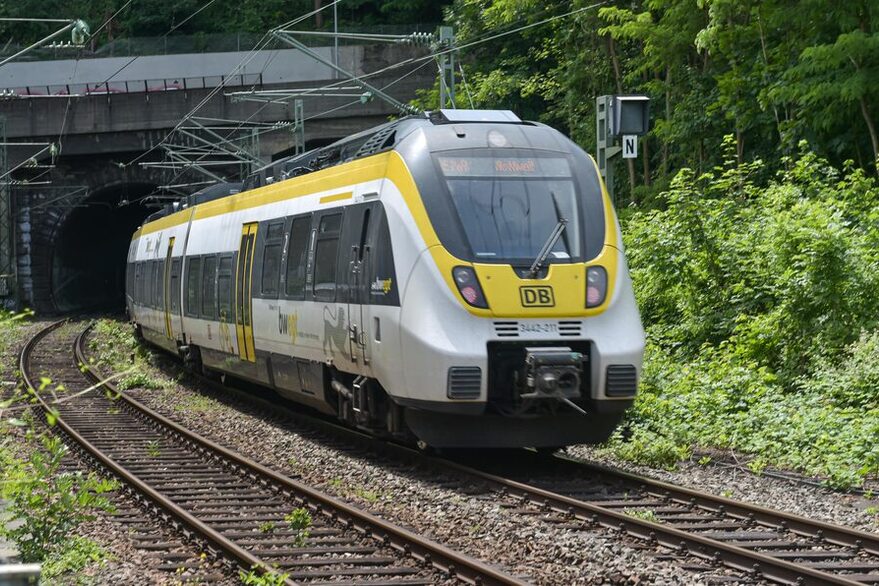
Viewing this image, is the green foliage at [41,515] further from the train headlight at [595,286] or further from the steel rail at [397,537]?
the train headlight at [595,286]

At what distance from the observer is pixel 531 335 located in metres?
11.5

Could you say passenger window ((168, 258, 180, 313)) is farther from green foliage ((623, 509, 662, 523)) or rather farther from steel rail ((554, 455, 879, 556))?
green foliage ((623, 509, 662, 523))

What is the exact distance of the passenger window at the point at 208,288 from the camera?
20.3 meters

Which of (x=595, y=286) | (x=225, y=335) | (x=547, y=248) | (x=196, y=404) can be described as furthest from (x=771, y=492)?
(x=196, y=404)

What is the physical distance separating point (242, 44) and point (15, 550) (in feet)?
169

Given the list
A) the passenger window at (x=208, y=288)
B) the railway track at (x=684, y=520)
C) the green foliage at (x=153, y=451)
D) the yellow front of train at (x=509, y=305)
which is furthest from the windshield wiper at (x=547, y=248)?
the passenger window at (x=208, y=288)

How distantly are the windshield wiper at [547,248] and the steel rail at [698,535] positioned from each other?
183 cm

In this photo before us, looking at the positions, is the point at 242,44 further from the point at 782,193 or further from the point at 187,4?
the point at 782,193

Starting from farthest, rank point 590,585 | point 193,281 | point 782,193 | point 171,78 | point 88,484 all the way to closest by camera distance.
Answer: point 171,78 < point 193,281 < point 782,193 < point 88,484 < point 590,585

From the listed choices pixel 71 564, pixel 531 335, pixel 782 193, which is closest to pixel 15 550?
pixel 71 564

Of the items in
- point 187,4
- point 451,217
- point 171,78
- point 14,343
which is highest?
point 187,4

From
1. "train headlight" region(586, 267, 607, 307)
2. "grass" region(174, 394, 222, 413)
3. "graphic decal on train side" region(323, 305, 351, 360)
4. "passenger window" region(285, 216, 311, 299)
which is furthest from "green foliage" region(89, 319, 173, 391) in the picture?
"train headlight" region(586, 267, 607, 307)

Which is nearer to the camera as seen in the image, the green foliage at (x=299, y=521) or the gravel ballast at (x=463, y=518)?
the gravel ballast at (x=463, y=518)

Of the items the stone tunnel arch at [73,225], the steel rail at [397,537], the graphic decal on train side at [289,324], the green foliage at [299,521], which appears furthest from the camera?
the stone tunnel arch at [73,225]
